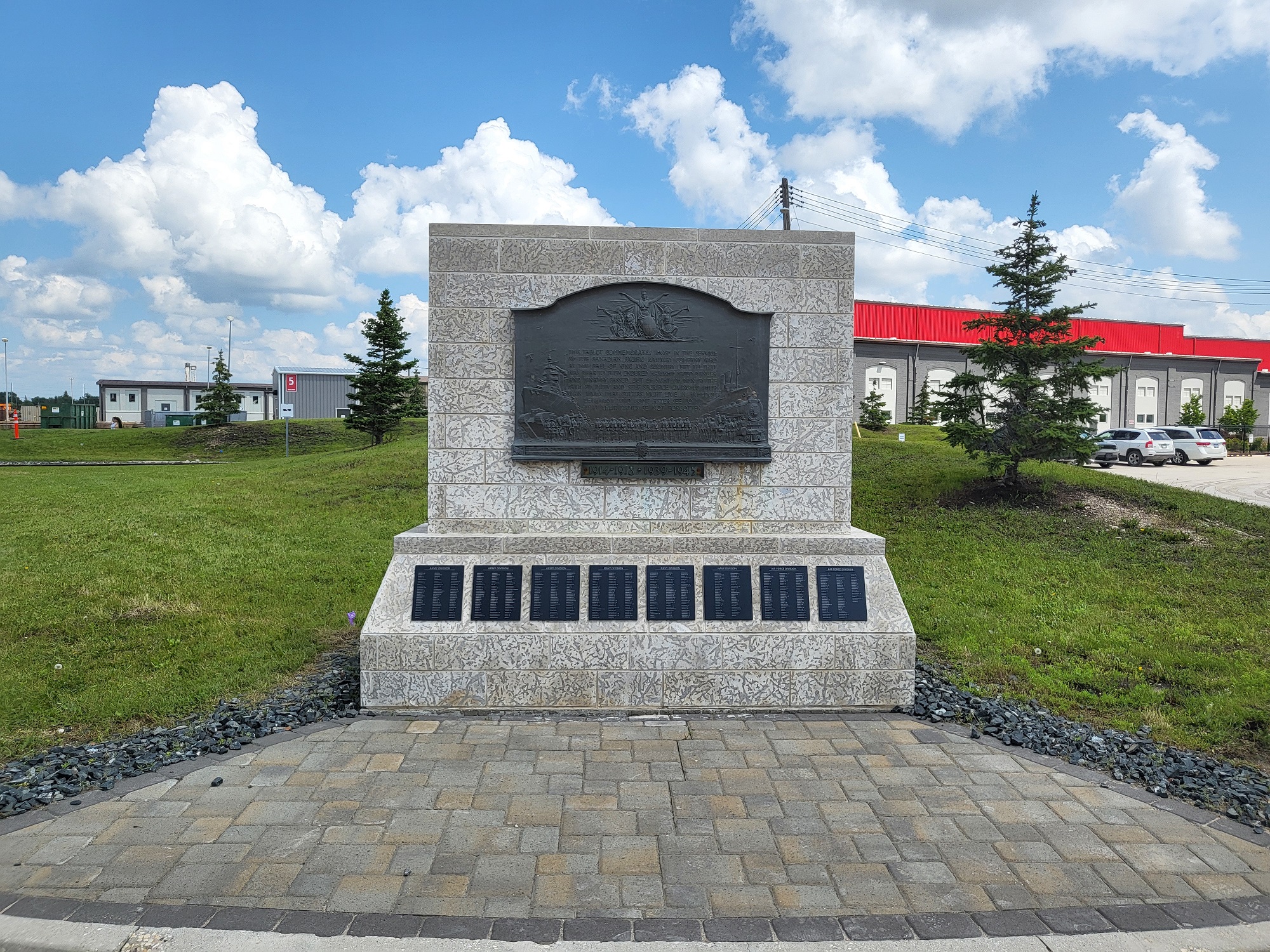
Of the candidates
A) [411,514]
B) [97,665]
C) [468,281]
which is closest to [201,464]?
[411,514]

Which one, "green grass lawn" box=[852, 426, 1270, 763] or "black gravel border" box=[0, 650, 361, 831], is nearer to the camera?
"black gravel border" box=[0, 650, 361, 831]

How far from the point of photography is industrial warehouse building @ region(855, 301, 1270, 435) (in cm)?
4119

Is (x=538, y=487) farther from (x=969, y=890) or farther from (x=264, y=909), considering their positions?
(x=969, y=890)

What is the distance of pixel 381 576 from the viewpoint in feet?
29.9

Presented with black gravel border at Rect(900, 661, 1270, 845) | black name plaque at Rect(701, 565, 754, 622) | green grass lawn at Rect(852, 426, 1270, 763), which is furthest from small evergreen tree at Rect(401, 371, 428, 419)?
black gravel border at Rect(900, 661, 1270, 845)

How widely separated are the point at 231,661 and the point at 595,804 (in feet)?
12.5

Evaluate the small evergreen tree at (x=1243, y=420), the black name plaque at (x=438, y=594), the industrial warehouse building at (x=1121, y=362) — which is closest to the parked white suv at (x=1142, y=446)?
the industrial warehouse building at (x=1121, y=362)

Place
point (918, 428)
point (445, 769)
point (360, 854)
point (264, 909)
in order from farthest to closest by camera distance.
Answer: point (918, 428) < point (445, 769) < point (360, 854) < point (264, 909)

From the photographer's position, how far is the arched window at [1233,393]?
46719 mm

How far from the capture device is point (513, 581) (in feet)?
17.4

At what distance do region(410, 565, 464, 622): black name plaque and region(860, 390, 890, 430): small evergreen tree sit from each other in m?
27.1

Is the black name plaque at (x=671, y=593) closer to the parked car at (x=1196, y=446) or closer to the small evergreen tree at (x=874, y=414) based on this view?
the small evergreen tree at (x=874, y=414)

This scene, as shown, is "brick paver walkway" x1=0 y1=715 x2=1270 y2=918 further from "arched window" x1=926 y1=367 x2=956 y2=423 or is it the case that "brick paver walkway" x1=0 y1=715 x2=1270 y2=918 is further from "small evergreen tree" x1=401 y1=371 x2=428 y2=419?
"arched window" x1=926 y1=367 x2=956 y2=423

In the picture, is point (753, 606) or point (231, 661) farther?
point (231, 661)
